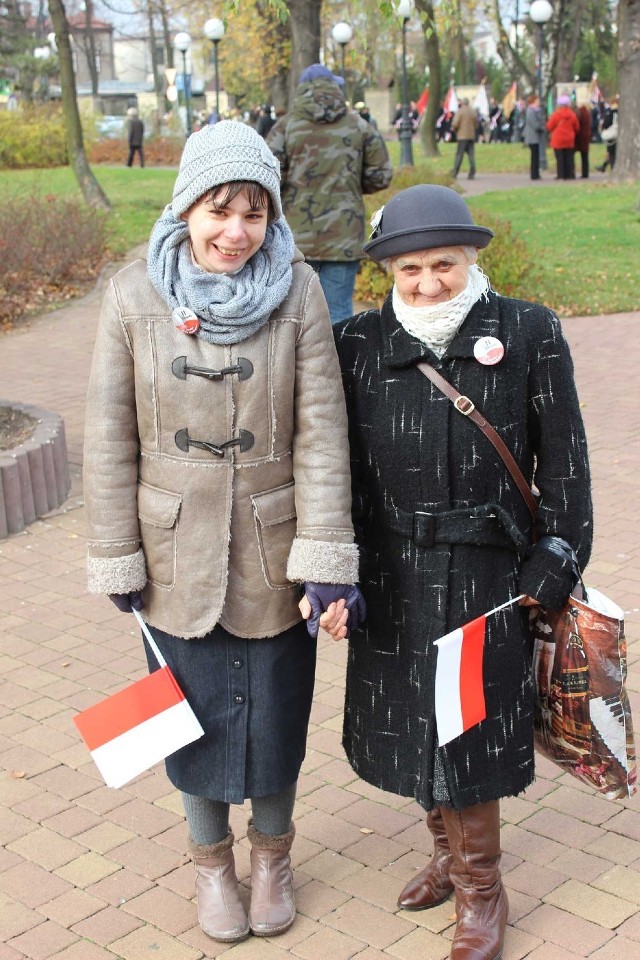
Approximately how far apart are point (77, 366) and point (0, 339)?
1759 millimetres

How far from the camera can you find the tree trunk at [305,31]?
55.3 ft

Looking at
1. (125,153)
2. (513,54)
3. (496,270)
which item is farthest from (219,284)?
(513,54)

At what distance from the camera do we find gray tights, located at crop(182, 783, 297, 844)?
10.1 ft

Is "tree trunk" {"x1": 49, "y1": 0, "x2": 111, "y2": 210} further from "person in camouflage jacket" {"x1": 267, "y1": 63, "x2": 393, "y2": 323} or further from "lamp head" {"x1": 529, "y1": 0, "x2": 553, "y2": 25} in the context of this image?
"lamp head" {"x1": 529, "y1": 0, "x2": 553, "y2": 25}

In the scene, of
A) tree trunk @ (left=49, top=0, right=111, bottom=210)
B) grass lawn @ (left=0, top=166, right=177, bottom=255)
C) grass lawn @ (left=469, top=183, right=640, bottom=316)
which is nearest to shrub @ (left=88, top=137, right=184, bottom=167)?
grass lawn @ (left=0, top=166, right=177, bottom=255)

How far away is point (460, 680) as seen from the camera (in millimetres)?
2801

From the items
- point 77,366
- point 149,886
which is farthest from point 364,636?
point 77,366

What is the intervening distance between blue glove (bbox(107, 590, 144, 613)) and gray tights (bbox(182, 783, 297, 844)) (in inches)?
19.8

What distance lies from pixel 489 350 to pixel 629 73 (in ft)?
68.9

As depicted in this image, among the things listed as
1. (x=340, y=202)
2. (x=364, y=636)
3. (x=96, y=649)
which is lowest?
(x=96, y=649)

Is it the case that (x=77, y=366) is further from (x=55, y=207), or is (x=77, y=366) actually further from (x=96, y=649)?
(x=96, y=649)

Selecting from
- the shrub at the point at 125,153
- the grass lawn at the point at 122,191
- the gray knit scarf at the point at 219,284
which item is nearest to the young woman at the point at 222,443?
the gray knit scarf at the point at 219,284

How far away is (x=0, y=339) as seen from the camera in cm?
1163

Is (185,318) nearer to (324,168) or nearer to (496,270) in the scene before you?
(324,168)
